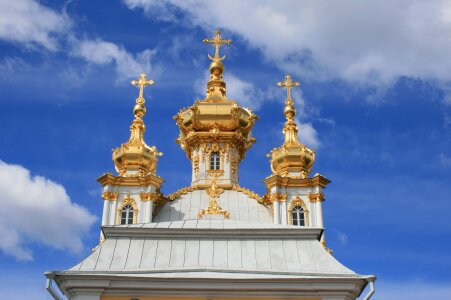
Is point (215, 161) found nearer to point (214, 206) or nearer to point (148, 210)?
point (214, 206)

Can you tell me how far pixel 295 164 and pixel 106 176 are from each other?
867cm

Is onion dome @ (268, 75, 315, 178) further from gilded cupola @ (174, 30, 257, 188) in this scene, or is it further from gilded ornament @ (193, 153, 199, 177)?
gilded ornament @ (193, 153, 199, 177)

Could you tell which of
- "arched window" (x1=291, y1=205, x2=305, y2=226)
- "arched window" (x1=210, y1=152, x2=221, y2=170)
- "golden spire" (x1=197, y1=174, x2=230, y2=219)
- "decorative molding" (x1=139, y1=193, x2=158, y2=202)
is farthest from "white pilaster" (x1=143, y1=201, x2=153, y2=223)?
"arched window" (x1=291, y1=205, x2=305, y2=226)

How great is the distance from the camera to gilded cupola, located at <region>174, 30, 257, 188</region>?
101ft

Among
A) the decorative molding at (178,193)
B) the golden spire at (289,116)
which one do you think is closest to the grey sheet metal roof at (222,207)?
the decorative molding at (178,193)

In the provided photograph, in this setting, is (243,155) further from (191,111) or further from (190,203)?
(190,203)

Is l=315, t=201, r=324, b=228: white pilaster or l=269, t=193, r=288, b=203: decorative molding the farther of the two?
l=269, t=193, r=288, b=203: decorative molding

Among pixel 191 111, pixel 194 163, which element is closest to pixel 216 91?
pixel 191 111

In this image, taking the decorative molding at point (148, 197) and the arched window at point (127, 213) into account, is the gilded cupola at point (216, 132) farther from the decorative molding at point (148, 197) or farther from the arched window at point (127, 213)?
the arched window at point (127, 213)

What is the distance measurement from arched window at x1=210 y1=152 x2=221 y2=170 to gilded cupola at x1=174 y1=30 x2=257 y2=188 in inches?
2.6

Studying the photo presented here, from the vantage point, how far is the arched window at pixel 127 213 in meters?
27.9

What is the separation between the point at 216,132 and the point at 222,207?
4.99m

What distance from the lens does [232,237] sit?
1302cm

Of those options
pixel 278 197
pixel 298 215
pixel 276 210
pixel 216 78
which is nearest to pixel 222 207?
pixel 276 210
